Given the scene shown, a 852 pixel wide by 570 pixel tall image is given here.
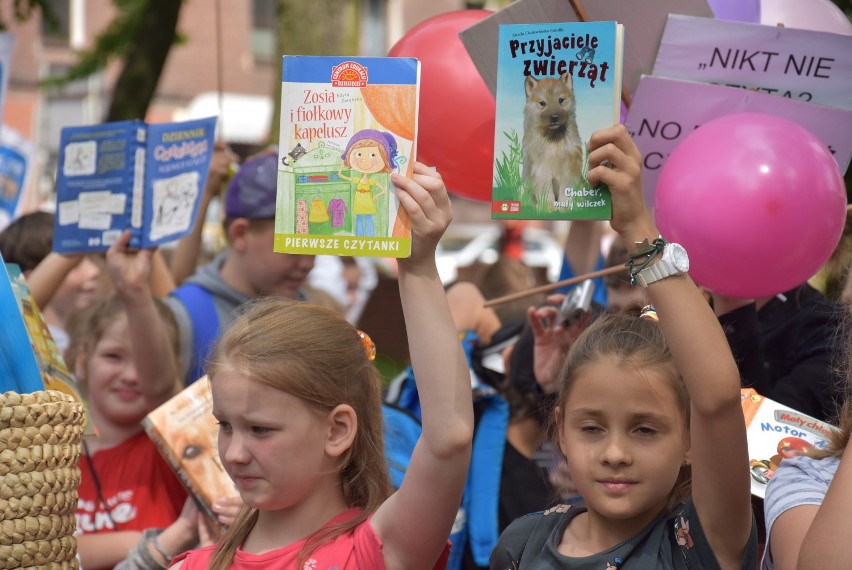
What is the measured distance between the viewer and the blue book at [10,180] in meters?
5.89

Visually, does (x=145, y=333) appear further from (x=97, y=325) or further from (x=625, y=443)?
(x=625, y=443)

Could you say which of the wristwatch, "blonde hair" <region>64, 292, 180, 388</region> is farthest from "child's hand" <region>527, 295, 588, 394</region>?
the wristwatch

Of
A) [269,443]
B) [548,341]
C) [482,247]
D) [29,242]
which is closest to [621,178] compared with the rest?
[269,443]

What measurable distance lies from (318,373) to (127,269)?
140 cm

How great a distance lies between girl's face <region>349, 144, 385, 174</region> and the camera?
2160 millimetres

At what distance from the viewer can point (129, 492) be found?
3365 mm

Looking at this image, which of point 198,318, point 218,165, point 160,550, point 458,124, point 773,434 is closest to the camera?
point 773,434

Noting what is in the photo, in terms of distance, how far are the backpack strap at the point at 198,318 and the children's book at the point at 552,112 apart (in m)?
1.97

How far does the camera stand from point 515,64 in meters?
2.23

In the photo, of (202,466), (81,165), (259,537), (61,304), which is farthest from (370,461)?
(61,304)

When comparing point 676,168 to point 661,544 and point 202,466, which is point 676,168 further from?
point 202,466

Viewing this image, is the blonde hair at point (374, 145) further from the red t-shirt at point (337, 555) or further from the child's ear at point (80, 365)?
the child's ear at point (80, 365)

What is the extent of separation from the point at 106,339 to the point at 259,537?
1457mm

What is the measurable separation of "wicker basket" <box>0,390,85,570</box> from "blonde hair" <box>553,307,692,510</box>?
1.02 meters
